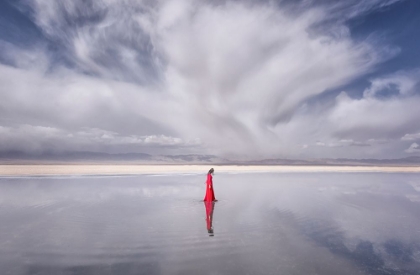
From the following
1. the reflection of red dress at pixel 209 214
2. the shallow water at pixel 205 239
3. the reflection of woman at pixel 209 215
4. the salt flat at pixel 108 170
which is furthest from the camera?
the salt flat at pixel 108 170

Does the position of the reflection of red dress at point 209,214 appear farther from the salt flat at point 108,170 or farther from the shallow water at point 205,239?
the salt flat at point 108,170

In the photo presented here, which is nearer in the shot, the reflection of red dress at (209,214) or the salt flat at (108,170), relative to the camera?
the reflection of red dress at (209,214)

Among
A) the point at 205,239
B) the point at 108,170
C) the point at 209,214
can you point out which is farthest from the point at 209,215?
the point at 108,170

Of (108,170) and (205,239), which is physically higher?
(108,170)

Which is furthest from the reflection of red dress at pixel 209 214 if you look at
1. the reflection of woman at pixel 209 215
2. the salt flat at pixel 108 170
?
the salt flat at pixel 108 170

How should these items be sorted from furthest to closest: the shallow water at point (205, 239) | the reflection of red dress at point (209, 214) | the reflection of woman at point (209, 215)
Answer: the reflection of red dress at point (209, 214)
the reflection of woman at point (209, 215)
the shallow water at point (205, 239)

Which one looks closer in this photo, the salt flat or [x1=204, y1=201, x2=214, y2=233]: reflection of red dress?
[x1=204, y1=201, x2=214, y2=233]: reflection of red dress

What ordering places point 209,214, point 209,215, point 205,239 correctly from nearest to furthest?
point 205,239, point 209,215, point 209,214

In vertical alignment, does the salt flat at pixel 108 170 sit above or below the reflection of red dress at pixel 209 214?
above

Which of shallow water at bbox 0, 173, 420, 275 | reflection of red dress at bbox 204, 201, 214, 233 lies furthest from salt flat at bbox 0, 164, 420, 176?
reflection of red dress at bbox 204, 201, 214, 233

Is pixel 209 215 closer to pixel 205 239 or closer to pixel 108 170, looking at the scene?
pixel 205 239

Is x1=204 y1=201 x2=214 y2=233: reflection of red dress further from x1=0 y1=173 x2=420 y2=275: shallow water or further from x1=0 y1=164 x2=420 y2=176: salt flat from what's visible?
x1=0 y1=164 x2=420 y2=176: salt flat

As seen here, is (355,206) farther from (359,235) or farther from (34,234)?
(34,234)

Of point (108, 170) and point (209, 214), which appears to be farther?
point (108, 170)
